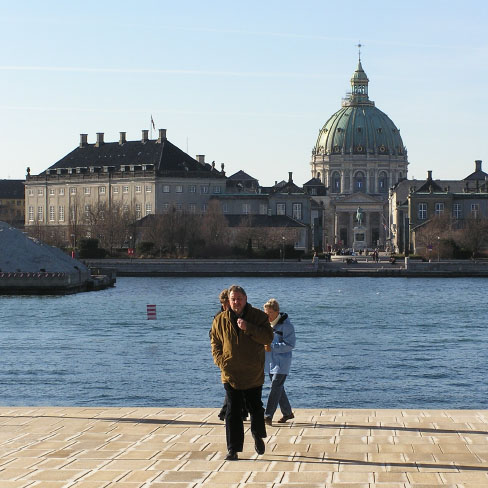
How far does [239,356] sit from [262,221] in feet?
426

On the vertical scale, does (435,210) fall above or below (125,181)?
below

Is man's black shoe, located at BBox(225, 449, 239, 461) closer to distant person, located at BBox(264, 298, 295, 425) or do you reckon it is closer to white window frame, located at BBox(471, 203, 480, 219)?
distant person, located at BBox(264, 298, 295, 425)

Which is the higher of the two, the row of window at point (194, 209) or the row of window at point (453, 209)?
the row of window at point (194, 209)

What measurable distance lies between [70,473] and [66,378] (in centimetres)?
1743

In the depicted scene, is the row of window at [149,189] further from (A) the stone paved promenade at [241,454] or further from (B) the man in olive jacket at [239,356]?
(B) the man in olive jacket at [239,356]

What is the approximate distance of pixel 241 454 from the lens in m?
14.2

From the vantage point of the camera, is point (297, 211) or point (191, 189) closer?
point (191, 189)

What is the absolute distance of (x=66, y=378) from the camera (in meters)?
30.4

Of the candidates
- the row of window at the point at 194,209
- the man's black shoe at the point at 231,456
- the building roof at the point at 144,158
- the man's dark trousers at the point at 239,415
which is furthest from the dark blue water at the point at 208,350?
the building roof at the point at 144,158

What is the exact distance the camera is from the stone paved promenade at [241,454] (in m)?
12.9

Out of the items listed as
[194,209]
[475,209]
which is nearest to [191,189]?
[194,209]

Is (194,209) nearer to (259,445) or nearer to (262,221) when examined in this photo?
(262,221)

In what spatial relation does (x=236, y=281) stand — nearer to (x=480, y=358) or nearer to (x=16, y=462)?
(x=480, y=358)

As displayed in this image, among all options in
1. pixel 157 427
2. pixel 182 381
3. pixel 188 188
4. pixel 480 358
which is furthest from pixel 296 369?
pixel 188 188
